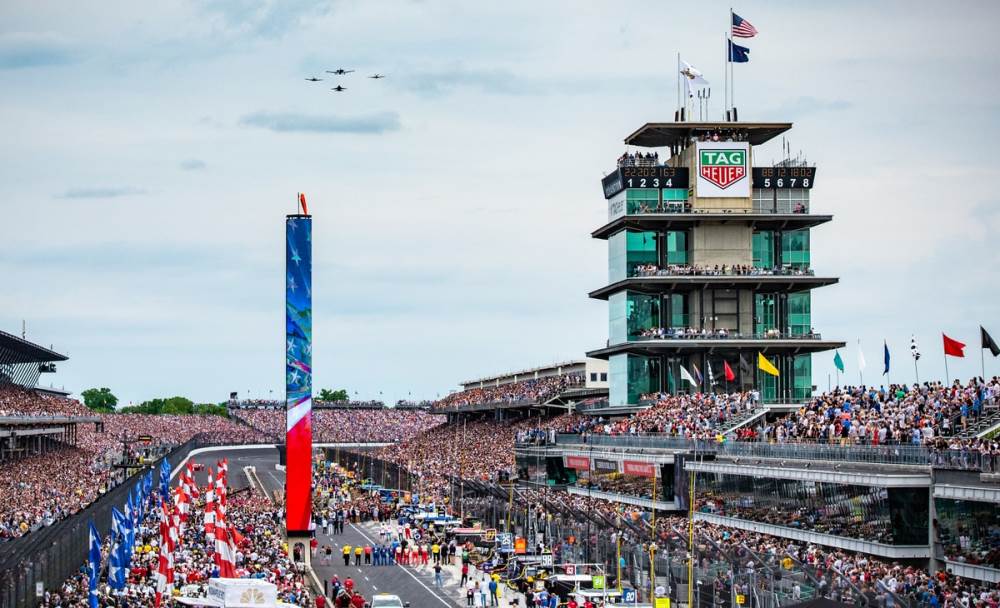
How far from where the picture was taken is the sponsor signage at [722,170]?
97.2 m

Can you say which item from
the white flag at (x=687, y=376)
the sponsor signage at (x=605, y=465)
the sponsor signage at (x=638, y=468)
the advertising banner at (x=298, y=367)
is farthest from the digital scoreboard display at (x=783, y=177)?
the advertising banner at (x=298, y=367)

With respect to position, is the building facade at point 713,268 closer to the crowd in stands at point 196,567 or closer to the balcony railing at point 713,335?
the balcony railing at point 713,335

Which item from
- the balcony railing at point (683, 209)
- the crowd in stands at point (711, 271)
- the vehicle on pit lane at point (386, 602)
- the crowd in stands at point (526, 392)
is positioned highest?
the balcony railing at point (683, 209)

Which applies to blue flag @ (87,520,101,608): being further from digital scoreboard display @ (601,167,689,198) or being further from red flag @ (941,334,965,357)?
digital scoreboard display @ (601,167,689,198)

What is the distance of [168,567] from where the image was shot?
1823 inches

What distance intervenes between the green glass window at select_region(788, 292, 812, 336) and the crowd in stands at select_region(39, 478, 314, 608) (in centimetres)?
3694

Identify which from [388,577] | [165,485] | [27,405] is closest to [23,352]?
[27,405]

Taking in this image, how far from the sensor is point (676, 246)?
98.6 meters

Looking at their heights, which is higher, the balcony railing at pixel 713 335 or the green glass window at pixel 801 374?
the balcony railing at pixel 713 335

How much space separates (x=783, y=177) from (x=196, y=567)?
56183 millimetres

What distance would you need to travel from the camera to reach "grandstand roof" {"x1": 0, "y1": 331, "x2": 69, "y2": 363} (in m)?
115

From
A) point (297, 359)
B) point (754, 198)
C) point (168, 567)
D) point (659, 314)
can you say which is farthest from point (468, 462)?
point (168, 567)

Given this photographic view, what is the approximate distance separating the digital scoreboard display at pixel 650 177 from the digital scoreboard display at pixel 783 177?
4.90 m

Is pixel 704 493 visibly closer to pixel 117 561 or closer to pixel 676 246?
pixel 676 246
